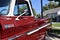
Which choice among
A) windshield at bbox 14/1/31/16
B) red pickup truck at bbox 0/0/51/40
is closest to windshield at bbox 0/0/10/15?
red pickup truck at bbox 0/0/51/40

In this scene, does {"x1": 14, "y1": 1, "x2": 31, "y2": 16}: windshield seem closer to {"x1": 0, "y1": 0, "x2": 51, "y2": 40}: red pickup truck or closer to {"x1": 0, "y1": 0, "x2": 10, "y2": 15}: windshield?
{"x1": 0, "y1": 0, "x2": 51, "y2": 40}: red pickup truck

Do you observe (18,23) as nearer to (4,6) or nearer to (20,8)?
(4,6)

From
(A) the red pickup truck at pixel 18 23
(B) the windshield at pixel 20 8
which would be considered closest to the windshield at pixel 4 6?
(A) the red pickup truck at pixel 18 23

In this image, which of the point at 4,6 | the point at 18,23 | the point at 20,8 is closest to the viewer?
the point at 18,23

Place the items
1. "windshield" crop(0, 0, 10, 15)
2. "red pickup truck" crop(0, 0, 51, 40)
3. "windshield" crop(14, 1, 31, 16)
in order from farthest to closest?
"windshield" crop(14, 1, 31, 16)
"windshield" crop(0, 0, 10, 15)
"red pickup truck" crop(0, 0, 51, 40)

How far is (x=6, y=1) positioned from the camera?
5.64 m

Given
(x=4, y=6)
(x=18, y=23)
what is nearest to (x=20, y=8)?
(x=4, y=6)

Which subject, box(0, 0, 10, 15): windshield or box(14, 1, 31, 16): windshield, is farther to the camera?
box(14, 1, 31, 16): windshield

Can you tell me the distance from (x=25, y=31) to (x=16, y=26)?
642 millimetres

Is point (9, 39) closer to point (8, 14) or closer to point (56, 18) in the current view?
point (8, 14)

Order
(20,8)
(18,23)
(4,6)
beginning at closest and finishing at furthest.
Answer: (18,23) → (4,6) → (20,8)

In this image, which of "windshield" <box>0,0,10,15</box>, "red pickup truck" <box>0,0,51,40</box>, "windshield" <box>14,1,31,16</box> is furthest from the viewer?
"windshield" <box>14,1,31,16</box>

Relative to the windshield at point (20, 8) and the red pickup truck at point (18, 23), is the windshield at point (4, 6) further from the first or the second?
the windshield at point (20, 8)

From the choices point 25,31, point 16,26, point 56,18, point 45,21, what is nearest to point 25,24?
point 25,31
